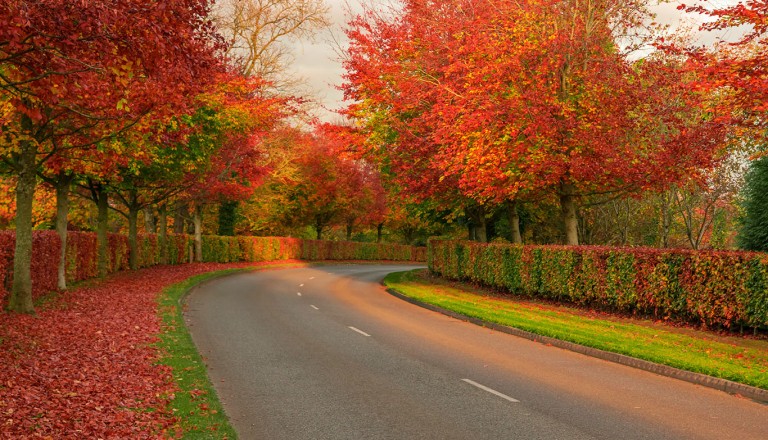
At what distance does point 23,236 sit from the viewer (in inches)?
561

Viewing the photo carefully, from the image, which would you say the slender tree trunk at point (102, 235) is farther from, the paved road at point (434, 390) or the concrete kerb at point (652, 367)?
the concrete kerb at point (652, 367)

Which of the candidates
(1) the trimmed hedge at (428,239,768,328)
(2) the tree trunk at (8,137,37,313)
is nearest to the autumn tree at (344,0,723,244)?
(1) the trimmed hedge at (428,239,768,328)

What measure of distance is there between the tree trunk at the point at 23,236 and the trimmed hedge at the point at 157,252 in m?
0.40

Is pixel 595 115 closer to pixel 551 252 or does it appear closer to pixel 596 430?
pixel 551 252

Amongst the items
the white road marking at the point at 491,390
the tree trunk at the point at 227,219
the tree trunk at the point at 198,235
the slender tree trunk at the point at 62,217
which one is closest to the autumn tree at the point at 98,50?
the white road marking at the point at 491,390

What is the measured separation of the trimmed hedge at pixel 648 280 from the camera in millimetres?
15797

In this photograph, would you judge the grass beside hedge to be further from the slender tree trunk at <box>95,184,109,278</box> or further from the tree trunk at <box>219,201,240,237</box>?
the tree trunk at <box>219,201,240,237</box>

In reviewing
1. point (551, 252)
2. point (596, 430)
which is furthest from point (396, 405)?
point (551, 252)

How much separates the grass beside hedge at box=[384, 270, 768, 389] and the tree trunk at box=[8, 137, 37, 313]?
11723 millimetres

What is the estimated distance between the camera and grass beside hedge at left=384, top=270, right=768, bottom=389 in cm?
1165

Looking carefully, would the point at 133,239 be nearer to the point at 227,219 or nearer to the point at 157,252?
the point at 157,252

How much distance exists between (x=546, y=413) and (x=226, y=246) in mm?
39488

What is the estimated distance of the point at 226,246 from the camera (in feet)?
149

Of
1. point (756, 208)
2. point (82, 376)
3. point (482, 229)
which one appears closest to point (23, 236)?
point (82, 376)
